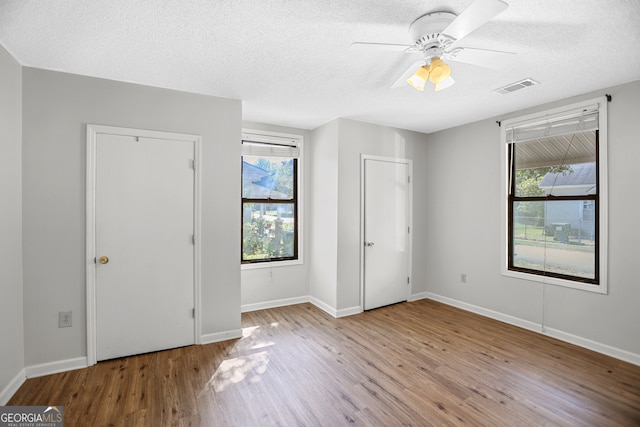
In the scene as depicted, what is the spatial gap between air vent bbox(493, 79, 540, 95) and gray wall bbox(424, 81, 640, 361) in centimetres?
73

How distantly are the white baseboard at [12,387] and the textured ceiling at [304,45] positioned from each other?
2424 millimetres

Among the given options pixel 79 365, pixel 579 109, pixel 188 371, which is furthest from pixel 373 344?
pixel 579 109

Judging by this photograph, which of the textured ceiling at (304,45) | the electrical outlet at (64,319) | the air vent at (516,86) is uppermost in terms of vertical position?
the air vent at (516,86)

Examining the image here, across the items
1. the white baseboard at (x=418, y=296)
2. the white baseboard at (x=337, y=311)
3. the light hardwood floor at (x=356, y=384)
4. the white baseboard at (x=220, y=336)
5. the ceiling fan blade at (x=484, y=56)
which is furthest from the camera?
the white baseboard at (x=418, y=296)

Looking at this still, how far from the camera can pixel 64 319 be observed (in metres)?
2.59

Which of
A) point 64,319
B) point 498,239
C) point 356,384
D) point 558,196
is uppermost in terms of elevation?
point 558,196

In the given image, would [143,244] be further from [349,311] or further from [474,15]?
[474,15]

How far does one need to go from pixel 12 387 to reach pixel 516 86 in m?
4.85

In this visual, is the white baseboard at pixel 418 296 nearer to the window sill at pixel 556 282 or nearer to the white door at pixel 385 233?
the white door at pixel 385 233

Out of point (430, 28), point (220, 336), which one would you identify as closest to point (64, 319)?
point (220, 336)

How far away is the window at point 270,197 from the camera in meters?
4.22

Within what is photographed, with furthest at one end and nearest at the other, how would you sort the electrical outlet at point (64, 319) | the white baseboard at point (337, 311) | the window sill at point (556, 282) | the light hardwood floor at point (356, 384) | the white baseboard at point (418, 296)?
the white baseboard at point (418, 296), the white baseboard at point (337, 311), the window sill at point (556, 282), the electrical outlet at point (64, 319), the light hardwood floor at point (356, 384)

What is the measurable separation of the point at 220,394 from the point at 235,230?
5.07 ft

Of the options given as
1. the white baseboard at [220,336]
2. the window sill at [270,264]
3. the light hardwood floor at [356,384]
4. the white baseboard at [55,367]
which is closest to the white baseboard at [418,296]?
the light hardwood floor at [356,384]
